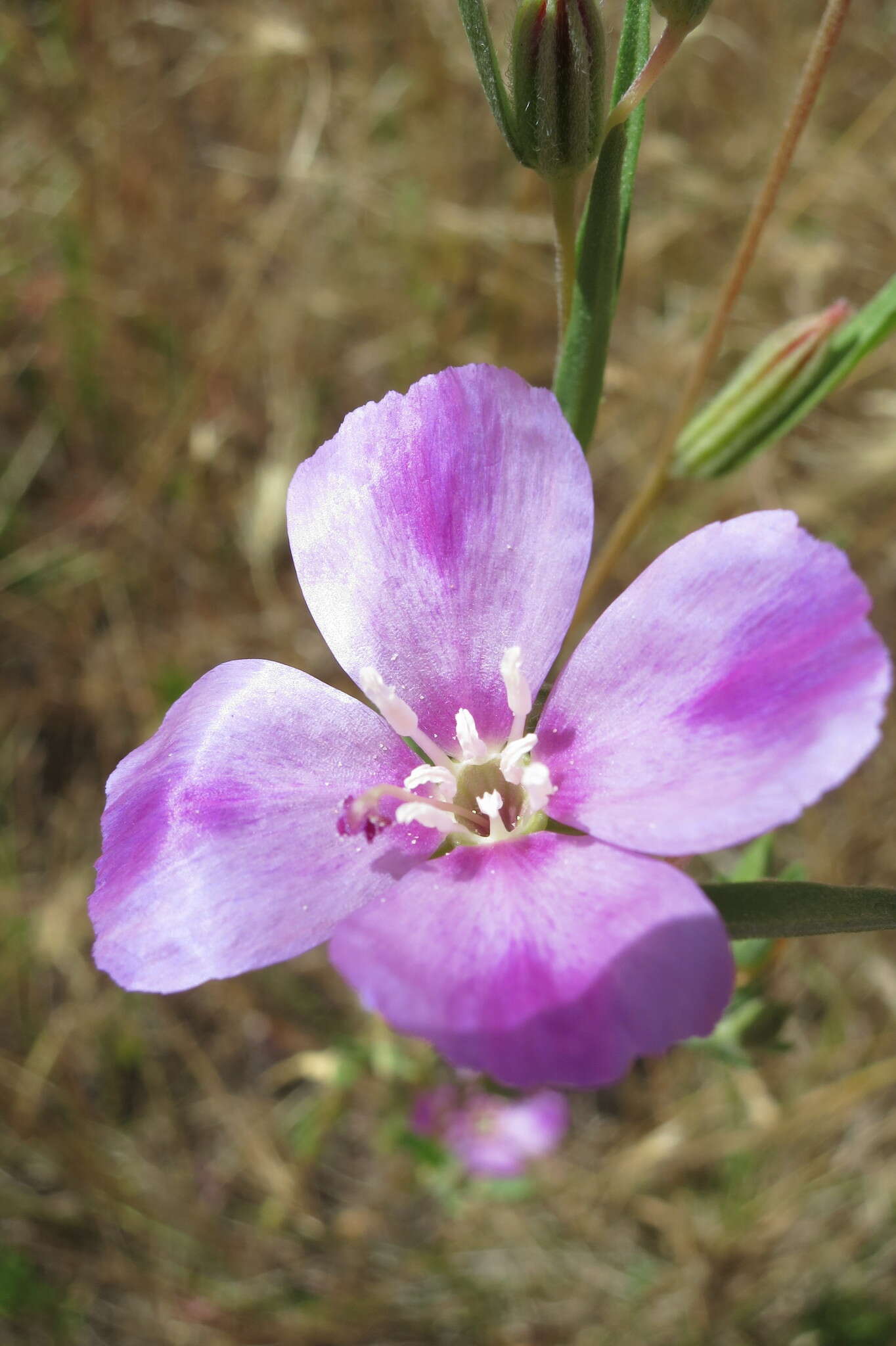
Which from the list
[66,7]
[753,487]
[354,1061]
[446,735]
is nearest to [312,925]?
[446,735]

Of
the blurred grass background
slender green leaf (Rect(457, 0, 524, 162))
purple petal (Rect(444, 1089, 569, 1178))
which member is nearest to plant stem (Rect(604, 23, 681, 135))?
slender green leaf (Rect(457, 0, 524, 162))

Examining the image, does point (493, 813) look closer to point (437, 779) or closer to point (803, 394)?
point (437, 779)

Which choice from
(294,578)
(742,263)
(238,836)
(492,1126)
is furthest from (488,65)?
(492,1126)

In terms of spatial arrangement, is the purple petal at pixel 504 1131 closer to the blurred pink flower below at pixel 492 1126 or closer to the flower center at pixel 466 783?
the blurred pink flower below at pixel 492 1126

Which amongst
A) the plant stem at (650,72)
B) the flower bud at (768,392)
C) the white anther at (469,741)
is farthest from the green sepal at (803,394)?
the white anther at (469,741)

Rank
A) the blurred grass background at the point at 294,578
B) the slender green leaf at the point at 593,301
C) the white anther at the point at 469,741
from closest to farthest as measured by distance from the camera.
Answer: the slender green leaf at the point at 593,301 < the white anther at the point at 469,741 < the blurred grass background at the point at 294,578

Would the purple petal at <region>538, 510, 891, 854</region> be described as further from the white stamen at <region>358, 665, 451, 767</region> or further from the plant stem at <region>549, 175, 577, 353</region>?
the plant stem at <region>549, 175, 577, 353</region>

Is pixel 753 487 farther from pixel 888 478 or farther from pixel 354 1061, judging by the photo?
pixel 354 1061
